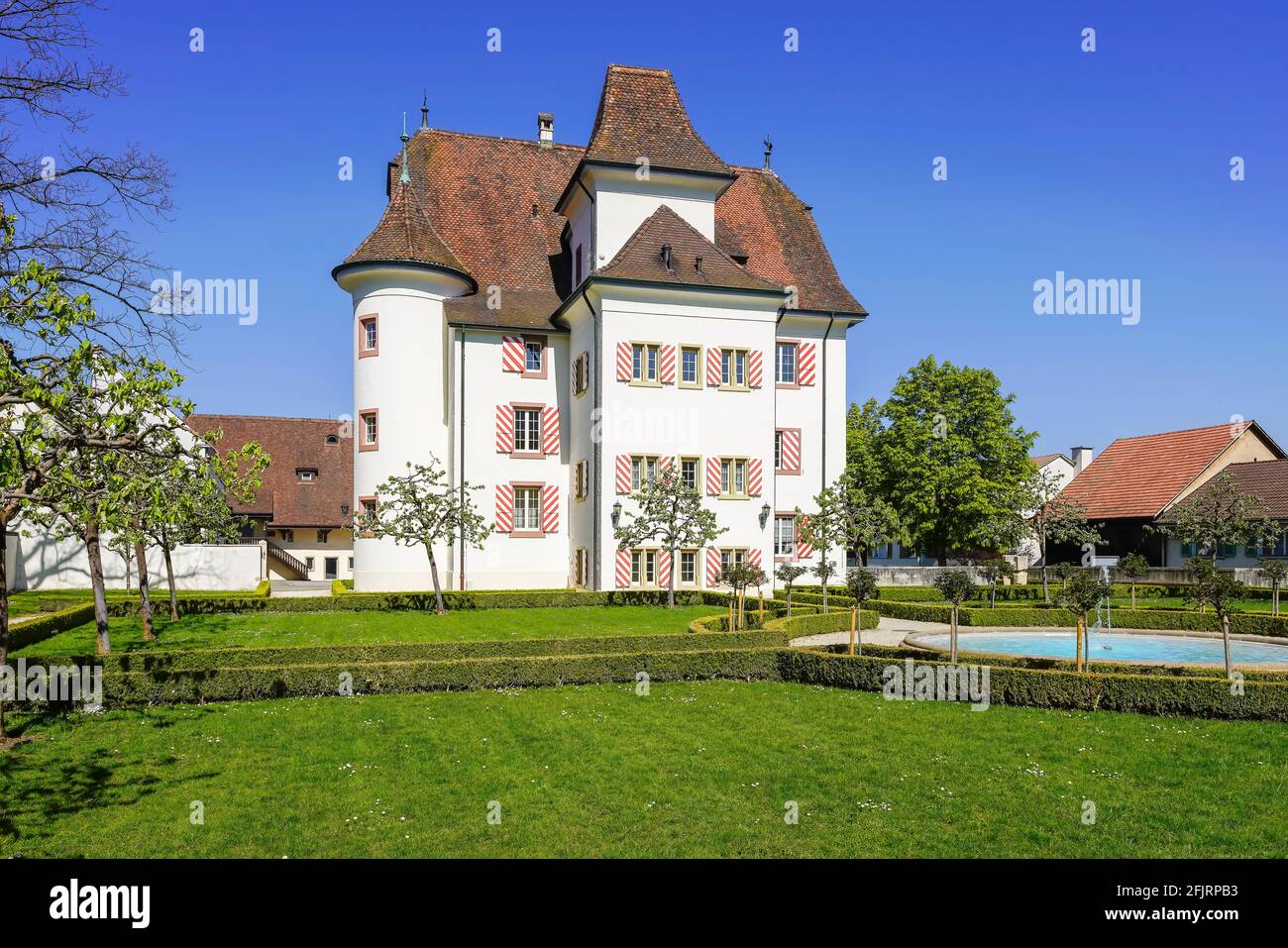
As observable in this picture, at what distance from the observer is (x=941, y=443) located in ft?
163

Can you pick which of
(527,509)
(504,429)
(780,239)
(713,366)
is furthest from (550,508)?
(780,239)

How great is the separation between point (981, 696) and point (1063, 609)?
12.9m

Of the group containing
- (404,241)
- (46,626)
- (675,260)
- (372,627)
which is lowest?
(372,627)

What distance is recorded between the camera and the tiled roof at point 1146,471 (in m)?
47.0

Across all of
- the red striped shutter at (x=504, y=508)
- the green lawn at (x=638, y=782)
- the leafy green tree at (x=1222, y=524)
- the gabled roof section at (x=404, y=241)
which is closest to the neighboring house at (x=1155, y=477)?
the leafy green tree at (x=1222, y=524)

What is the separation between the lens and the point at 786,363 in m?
37.9

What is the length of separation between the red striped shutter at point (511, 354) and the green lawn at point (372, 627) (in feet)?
35.7

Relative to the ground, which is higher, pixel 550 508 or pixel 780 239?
pixel 780 239

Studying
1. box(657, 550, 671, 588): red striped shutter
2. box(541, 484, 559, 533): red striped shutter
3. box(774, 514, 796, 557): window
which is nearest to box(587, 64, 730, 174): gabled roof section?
box(541, 484, 559, 533): red striped shutter

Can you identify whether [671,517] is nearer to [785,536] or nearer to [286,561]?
[785,536]

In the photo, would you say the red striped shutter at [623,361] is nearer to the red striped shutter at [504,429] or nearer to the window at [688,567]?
the red striped shutter at [504,429]

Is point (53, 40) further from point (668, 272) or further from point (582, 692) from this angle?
point (668, 272)

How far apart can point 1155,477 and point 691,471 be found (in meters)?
30.4
